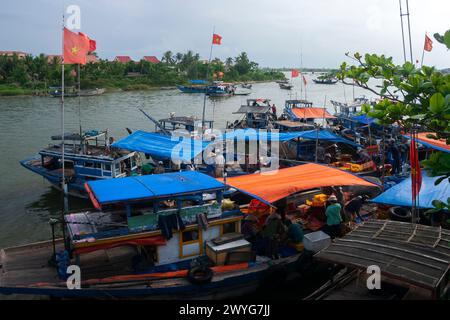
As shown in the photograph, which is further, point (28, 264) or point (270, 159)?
point (270, 159)

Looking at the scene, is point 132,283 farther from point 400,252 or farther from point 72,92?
point 72,92

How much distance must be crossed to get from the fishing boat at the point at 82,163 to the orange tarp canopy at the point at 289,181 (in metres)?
5.14

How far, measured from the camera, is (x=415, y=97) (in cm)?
404

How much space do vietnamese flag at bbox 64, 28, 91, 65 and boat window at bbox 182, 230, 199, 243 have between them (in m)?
4.77

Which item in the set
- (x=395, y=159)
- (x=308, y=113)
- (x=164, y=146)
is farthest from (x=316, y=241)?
(x=308, y=113)

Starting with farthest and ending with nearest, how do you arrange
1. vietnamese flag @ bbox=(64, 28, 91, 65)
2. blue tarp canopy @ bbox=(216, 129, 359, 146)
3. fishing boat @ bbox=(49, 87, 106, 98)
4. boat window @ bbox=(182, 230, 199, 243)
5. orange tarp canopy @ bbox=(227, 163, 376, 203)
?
fishing boat @ bbox=(49, 87, 106, 98)
blue tarp canopy @ bbox=(216, 129, 359, 146)
vietnamese flag @ bbox=(64, 28, 91, 65)
orange tarp canopy @ bbox=(227, 163, 376, 203)
boat window @ bbox=(182, 230, 199, 243)

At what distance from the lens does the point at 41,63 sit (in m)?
57.6

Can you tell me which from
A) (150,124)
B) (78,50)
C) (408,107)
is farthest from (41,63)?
(408,107)

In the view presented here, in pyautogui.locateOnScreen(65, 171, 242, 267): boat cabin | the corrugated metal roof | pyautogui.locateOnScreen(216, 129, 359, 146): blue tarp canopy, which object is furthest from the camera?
pyautogui.locateOnScreen(216, 129, 359, 146): blue tarp canopy

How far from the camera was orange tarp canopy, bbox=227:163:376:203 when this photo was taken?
8.61 metres

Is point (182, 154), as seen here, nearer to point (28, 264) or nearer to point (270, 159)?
point (270, 159)

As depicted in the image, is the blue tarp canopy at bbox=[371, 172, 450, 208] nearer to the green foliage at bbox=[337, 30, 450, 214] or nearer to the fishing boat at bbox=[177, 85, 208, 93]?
the green foliage at bbox=[337, 30, 450, 214]

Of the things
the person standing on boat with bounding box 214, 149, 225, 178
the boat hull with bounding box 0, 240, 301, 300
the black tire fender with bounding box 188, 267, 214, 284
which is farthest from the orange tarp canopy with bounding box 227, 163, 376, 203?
the person standing on boat with bounding box 214, 149, 225, 178

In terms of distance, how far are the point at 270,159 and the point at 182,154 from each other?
3208 mm
